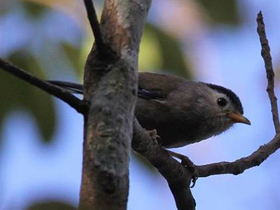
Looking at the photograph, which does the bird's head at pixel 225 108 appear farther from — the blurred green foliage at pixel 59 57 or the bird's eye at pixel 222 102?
the blurred green foliage at pixel 59 57

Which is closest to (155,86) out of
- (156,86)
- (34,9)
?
(156,86)

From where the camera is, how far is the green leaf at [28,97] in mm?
1462

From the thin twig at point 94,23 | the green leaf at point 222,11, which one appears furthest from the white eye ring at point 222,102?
the thin twig at point 94,23

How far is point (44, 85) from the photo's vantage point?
1.36m

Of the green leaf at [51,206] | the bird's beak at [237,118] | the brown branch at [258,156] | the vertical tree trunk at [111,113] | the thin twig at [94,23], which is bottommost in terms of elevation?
the green leaf at [51,206]

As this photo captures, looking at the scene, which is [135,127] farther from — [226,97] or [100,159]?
[226,97]

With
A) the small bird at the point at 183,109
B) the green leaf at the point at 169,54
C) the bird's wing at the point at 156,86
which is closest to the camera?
the green leaf at the point at 169,54

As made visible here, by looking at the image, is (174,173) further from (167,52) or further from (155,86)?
(155,86)

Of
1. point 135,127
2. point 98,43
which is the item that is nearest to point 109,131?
point 98,43

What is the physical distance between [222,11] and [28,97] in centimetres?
71

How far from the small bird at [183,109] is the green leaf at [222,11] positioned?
1516mm

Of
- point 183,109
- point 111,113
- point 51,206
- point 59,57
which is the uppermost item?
point 183,109

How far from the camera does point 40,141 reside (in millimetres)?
1681

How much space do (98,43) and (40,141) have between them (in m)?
0.42
